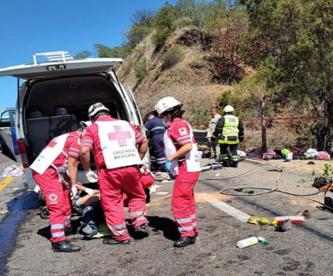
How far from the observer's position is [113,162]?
5629mm

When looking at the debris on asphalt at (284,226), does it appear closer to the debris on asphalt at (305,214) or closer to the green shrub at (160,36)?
the debris on asphalt at (305,214)

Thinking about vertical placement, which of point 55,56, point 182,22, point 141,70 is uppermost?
point 182,22

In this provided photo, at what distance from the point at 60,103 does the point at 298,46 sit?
7130 mm

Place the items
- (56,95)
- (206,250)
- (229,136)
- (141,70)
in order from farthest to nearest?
(141,70)
(229,136)
(56,95)
(206,250)

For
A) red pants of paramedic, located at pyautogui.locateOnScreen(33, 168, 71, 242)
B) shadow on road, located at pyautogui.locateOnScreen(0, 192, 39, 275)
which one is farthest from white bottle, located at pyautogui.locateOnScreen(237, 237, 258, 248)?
shadow on road, located at pyautogui.locateOnScreen(0, 192, 39, 275)

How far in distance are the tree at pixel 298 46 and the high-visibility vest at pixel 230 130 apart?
256 cm

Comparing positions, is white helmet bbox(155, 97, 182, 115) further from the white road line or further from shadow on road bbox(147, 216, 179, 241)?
the white road line

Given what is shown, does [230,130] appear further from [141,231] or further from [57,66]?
[141,231]

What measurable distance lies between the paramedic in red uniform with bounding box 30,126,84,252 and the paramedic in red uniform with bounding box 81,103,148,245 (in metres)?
0.26

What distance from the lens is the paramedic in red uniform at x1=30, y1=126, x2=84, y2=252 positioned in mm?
5785

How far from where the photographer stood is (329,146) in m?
14.7

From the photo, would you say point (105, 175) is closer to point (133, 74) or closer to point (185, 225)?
point (185, 225)

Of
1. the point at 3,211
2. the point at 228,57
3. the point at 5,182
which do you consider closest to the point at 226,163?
the point at 5,182

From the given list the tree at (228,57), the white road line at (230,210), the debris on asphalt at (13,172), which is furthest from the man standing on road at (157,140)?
the tree at (228,57)
